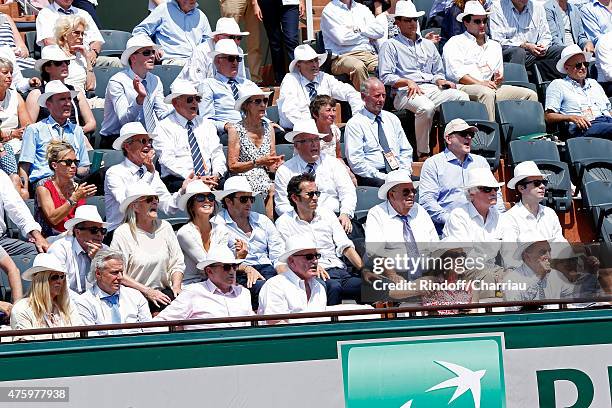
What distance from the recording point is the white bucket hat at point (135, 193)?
10.2 metres

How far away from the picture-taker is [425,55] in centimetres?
1364

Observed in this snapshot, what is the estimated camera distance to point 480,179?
36.4 feet

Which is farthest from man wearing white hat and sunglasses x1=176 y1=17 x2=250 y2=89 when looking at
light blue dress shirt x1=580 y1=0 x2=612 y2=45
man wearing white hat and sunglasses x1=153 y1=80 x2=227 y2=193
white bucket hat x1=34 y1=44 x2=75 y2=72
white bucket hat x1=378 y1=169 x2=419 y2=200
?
light blue dress shirt x1=580 y1=0 x2=612 y2=45

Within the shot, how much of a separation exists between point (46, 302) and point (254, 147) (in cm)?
312

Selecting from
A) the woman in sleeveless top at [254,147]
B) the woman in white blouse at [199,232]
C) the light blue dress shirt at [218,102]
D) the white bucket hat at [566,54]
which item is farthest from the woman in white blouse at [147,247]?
the white bucket hat at [566,54]

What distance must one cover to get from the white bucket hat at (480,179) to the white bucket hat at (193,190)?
199 cm

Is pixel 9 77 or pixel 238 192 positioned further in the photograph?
pixel 9 77

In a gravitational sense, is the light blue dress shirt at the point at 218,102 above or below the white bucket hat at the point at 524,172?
above

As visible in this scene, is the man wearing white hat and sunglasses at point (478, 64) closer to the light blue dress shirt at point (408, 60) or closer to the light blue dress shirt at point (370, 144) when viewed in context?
the light blue dress shirt at point (408, 60)

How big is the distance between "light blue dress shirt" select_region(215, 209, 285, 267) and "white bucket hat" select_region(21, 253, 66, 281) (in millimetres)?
1743

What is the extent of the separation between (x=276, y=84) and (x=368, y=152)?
92.5 inches

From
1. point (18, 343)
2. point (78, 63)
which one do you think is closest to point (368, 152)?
point (78, 63)

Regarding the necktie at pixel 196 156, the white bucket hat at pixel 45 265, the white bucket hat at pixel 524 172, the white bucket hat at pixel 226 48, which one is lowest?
the white bucket hat at pixel 45 265

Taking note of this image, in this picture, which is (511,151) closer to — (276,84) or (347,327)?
(276,84)
